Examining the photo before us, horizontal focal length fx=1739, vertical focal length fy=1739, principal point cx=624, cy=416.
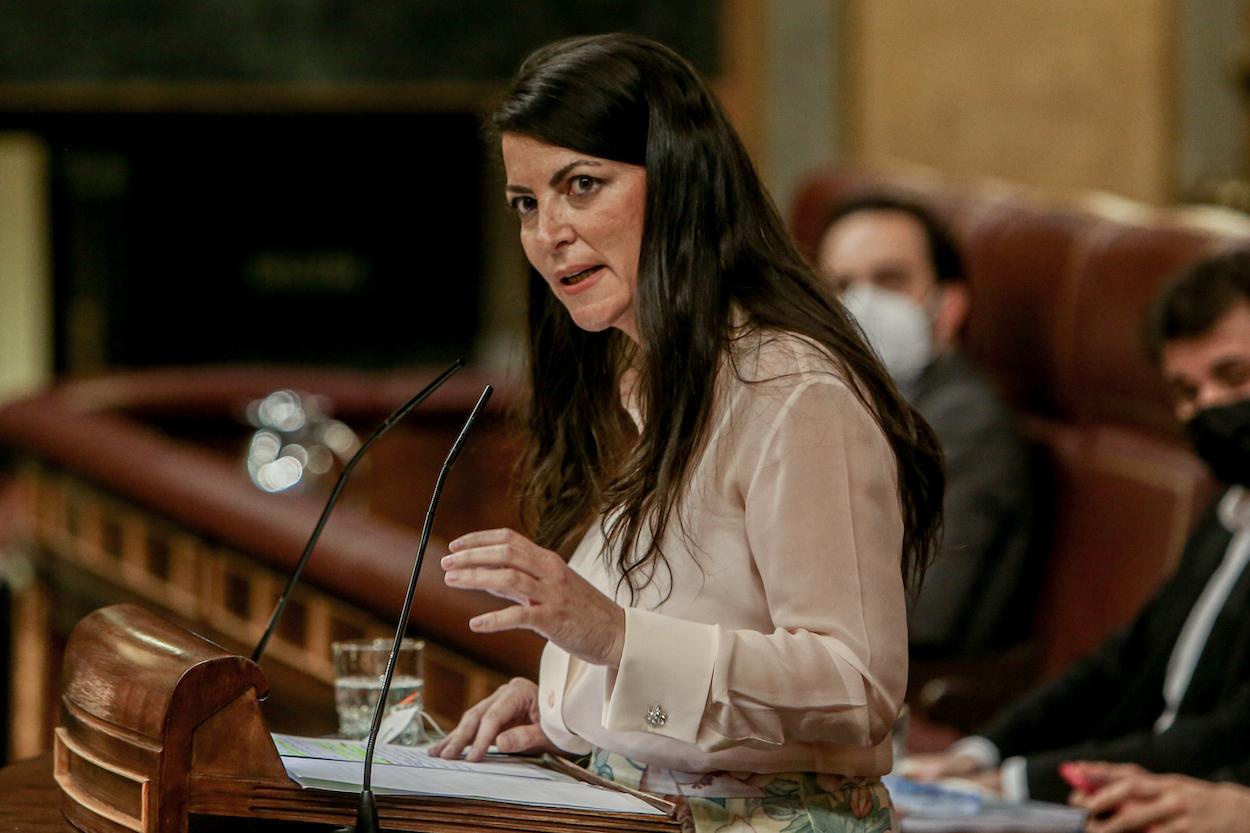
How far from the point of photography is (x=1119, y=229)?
10.6ft

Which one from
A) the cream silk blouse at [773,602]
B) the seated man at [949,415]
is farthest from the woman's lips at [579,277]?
the seated man at [949,415]

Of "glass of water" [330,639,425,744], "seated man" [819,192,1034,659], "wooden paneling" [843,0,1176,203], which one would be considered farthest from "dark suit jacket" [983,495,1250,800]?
"wooden paneling" [843,0,1176,203]

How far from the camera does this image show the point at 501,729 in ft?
4.88

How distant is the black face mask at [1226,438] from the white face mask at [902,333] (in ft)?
3.46

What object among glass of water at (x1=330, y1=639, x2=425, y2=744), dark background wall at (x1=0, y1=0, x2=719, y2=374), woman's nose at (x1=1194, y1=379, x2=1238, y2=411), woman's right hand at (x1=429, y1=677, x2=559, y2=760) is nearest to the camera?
woman's right hand at (x1=429, y1=677, x2=559, y2=760)

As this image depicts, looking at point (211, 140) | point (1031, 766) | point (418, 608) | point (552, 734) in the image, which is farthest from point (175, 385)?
point (552, 734)

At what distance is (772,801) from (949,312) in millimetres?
2255

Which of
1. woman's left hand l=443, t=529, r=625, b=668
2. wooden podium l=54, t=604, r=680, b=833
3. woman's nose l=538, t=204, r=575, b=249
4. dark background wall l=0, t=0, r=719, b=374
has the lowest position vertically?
dark background wall l=0, t=0, r=719, b=374

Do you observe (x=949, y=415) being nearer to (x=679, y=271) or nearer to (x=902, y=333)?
(x=902, y=333)

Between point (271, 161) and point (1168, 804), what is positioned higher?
point (1168, 804)

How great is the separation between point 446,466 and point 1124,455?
83.6 inches

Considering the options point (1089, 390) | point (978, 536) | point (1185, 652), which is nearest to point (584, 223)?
point (1185, 652)

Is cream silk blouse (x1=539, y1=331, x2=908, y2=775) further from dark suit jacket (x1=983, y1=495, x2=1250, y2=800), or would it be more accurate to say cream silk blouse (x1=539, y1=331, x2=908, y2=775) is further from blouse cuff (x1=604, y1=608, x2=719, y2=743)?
dark suit jacket (x1=983, y1=495, x2=1250, y2=800)

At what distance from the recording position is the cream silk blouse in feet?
4.12
